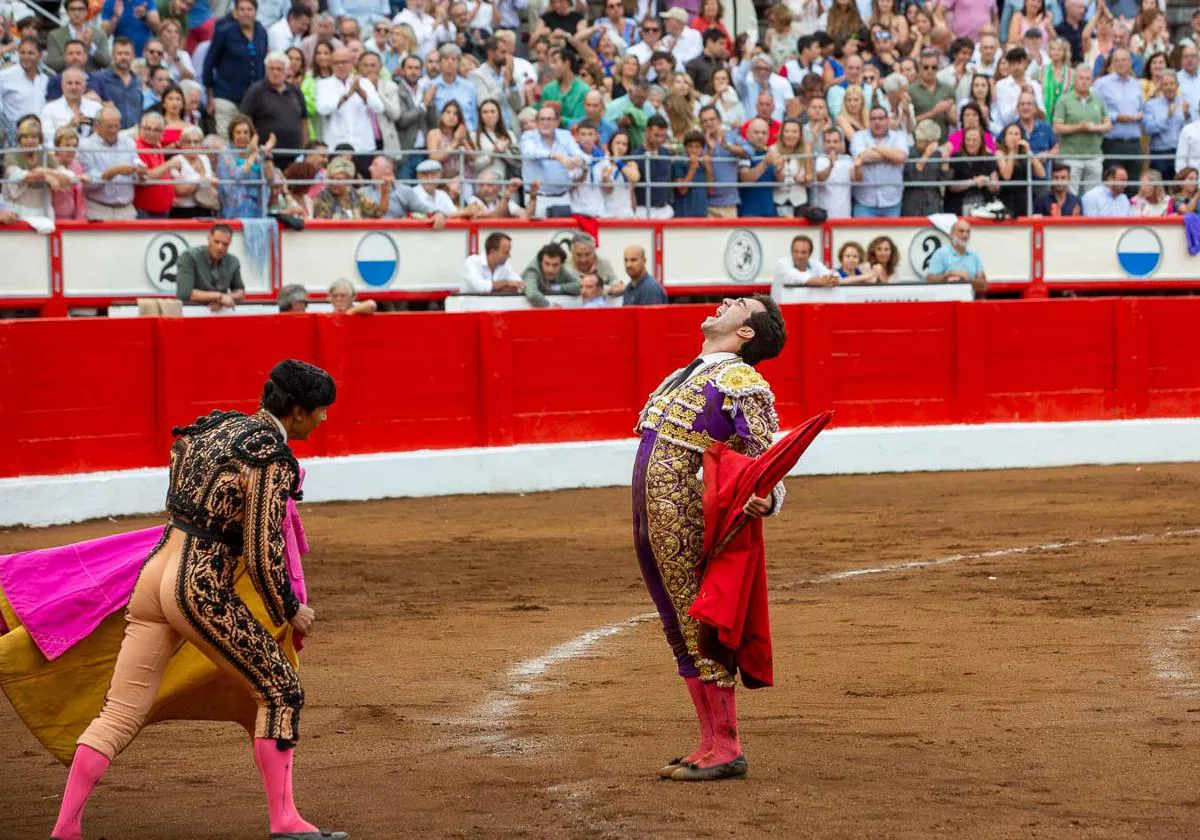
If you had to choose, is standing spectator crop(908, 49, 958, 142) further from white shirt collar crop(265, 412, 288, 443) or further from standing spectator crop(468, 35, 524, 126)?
white shirt collar crop(265, 412, 288, 443)

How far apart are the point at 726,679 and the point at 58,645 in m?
1.91

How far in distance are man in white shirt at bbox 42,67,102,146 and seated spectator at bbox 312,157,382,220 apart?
2.05 meters

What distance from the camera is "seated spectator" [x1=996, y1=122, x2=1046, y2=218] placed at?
57.3 ft

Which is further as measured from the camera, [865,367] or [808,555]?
[865,367]

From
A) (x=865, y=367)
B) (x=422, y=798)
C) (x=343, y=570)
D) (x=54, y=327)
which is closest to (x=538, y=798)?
(x=422, y=798)

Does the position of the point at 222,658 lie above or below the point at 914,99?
below

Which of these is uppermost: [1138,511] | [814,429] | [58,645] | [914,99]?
[914,99]

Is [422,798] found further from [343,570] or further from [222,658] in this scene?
[343,570]

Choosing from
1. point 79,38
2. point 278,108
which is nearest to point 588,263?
point 278,108

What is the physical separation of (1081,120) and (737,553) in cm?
1343

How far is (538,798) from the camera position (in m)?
5.57

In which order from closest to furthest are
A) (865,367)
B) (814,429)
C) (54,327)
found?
(814,429) < (54,327) < (865,367)

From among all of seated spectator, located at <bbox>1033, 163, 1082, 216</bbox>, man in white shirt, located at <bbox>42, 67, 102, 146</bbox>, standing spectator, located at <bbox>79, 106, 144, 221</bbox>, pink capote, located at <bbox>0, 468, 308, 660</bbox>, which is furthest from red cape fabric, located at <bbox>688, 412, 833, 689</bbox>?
seated spectator, located at <bbox>1033, 163, 1082, 216</bbox>

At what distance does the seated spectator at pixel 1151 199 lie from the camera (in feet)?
61.2
